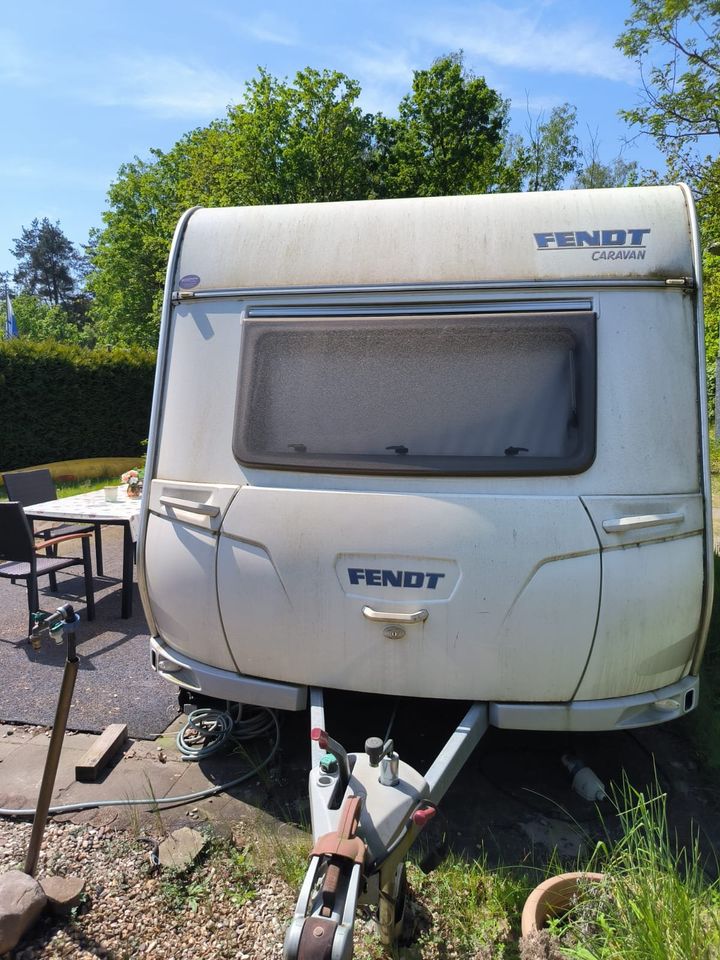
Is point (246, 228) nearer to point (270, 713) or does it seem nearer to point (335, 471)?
point (335, 471)

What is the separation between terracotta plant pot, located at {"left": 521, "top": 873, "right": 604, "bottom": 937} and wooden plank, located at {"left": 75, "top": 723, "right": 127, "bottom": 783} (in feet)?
7.14

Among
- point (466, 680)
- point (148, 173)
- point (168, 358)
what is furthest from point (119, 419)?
point (148, 173)

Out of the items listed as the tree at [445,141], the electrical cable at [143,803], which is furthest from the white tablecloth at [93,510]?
the tree at [445,141]

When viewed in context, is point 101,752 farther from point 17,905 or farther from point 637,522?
point 637,522

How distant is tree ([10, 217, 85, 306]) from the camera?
59719 mm

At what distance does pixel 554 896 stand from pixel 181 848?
148 centimetres

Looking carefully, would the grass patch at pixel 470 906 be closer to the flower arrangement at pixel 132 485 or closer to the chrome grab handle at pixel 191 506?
the chrome grab handle at pixel 191 506

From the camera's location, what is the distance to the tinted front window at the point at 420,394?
116 inches

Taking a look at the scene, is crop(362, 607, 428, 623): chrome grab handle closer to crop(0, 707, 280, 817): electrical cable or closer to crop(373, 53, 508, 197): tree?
crop(0, 707, 280, 817): electrical cable

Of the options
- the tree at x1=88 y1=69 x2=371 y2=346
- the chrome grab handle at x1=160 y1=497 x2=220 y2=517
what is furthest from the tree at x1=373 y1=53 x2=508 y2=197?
the chrome grab handle at x1=160 y1=497 x2=220 y2=517

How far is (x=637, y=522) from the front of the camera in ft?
9.14

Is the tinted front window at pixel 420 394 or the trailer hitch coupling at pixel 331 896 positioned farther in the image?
the tinted front window at pixel 420 394

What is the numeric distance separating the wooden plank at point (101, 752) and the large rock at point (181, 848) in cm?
70

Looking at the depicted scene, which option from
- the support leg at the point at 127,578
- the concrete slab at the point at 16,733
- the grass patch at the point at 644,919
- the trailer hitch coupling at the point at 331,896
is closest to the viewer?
the trailer hitch coupling at the point at 331,896
